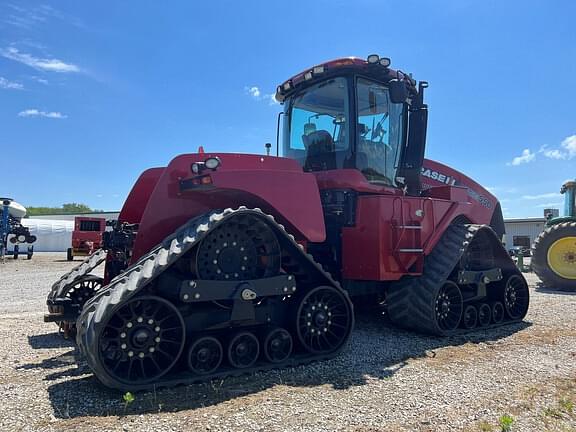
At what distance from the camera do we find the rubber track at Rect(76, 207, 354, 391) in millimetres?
3654

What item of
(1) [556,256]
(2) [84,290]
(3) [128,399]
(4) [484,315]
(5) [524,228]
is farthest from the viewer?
(5) [524,228]

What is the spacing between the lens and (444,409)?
12.2 ft

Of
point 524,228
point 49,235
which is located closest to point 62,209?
point 49,235

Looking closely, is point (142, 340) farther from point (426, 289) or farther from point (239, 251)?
point (426, 289)

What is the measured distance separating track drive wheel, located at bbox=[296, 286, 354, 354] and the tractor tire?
971 centimetres

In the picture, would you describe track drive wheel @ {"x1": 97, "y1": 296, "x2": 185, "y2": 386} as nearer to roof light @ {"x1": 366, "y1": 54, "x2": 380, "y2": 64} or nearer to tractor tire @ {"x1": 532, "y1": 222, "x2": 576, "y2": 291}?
roof light @ {"x1": 366, "y1": 54, "x2": 380, "y2": 64}

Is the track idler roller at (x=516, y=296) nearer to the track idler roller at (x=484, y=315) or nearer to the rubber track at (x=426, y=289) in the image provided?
the track idler roller at (x=484, y=315)

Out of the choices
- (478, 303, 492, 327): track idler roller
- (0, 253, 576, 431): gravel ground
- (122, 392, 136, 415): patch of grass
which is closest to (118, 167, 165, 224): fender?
(0, 253, 576, 431): gravel ground

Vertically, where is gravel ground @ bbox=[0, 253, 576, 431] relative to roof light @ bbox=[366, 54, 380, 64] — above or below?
below

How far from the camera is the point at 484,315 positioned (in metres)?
7.12

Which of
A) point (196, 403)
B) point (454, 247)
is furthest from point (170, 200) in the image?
point (454, 247)

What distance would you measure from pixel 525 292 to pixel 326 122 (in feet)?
14.0

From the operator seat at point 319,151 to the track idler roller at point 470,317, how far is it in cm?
284

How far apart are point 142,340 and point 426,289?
3.78m
